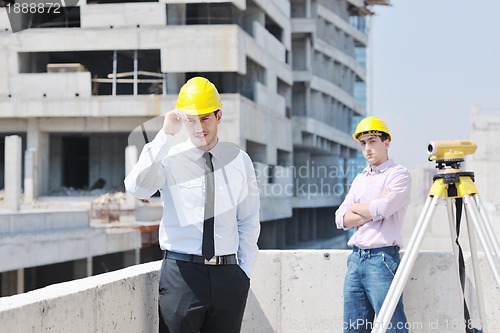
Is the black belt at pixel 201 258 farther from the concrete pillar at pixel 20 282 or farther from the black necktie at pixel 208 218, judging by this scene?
the concrete pillar at pixel 20 282

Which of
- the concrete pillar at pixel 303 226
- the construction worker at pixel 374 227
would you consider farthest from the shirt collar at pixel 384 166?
the concrete pillar at pixel 303 226

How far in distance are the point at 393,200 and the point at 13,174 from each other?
1841 cm

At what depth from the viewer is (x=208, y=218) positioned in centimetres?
361

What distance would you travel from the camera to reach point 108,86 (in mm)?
32188

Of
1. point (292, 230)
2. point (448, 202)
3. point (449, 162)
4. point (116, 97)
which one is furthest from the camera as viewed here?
point (292, 230)

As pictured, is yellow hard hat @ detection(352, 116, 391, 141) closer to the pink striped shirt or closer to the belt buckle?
the pink striped shirt

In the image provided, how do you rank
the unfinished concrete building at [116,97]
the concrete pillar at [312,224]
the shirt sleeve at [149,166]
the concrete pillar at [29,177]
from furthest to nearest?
the concrete pillar at [312,224] < the concrete pillar at [29,177] < the unfinished concrete building at [116,97] < the shirt sleeve at [149,166]

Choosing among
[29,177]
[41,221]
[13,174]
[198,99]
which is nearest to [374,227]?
[198,99]

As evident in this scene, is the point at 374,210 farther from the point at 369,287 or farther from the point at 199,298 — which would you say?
the point at 199,298

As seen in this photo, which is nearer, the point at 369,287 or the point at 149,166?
the point at 149,166

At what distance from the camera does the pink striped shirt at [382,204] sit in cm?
454

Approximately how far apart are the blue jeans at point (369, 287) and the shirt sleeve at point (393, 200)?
0.85 feet

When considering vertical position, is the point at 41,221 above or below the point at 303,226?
above

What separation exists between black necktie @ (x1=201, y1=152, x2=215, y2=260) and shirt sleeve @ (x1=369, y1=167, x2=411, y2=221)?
138cm
